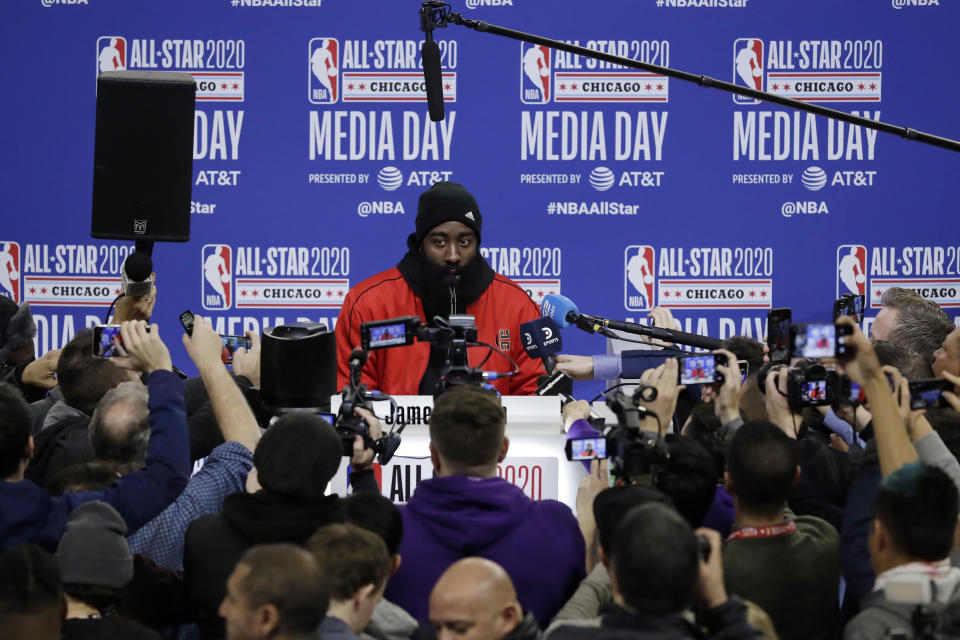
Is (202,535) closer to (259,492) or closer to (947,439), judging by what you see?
(259,492)

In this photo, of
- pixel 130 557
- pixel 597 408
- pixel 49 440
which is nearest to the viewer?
pixel 130 557

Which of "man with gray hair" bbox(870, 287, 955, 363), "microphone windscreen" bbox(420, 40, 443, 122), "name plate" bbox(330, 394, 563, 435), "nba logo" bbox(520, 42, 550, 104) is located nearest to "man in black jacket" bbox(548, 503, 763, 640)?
"name plate" bbox(330, 394, 563, 435)

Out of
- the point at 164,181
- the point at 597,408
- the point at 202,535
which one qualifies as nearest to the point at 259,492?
the point at 202,535

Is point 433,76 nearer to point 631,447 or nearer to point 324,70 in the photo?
point 631,447

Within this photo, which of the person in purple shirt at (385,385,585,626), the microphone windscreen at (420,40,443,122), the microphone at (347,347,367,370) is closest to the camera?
the person in purple shirt at (385,385,585,626)

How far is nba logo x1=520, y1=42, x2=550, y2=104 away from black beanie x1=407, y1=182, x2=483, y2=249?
235 centimetres

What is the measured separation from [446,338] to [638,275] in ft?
11.9

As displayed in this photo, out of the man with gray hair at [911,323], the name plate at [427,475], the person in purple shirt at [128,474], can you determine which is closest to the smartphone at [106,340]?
the person in purple shirt at [128,474]

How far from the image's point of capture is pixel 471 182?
7.04m

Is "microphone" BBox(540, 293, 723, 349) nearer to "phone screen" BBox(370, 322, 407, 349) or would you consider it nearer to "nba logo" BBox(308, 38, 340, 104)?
"phone screen" BBox(370, 322, 407, 349)

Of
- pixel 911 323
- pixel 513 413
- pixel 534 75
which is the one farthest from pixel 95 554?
pixel 534 75

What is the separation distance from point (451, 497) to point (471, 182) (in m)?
4.37

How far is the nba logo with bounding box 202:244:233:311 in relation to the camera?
7051 millimetres

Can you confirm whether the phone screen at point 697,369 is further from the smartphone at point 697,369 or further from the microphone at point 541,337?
the microphone at point 541,337
